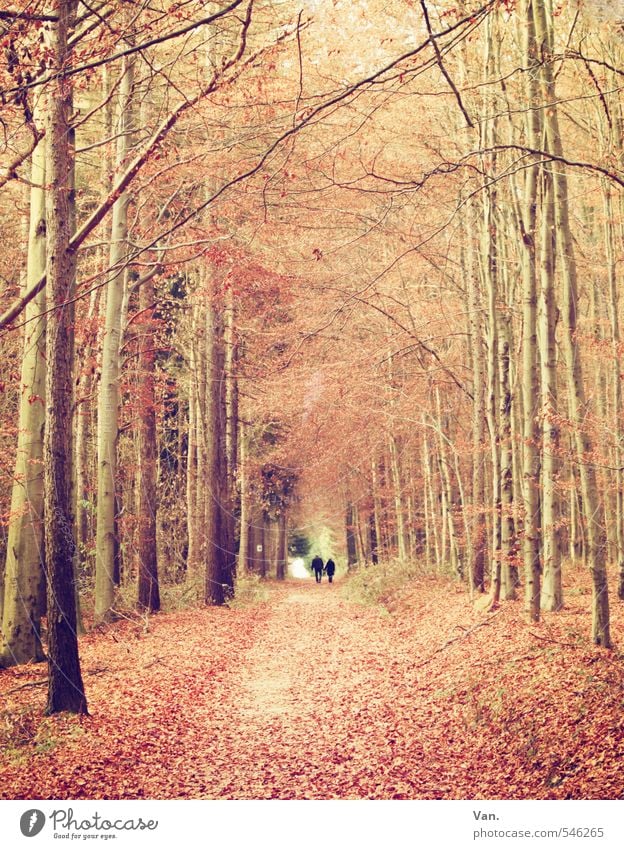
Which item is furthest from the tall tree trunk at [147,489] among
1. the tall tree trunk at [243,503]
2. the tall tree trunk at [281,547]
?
the tall tree trunk at [281,547]

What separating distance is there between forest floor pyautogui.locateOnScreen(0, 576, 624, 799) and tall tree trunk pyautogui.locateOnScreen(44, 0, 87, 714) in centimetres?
47

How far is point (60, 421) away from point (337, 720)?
391 centimetres

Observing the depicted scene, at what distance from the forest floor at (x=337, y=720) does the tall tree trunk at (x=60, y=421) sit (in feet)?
1.55

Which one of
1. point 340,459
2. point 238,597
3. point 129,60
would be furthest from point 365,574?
point 129,60

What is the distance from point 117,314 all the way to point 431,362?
7352 mm

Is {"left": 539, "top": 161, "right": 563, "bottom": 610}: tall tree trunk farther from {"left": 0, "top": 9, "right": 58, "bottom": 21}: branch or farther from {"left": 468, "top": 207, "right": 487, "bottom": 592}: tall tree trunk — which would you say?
{"left": 0, "top": 9, "right": 58, "bottom": 21}: branch

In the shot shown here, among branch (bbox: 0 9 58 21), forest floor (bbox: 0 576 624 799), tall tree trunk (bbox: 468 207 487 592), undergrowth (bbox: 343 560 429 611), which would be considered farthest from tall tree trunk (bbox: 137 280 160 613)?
branch (bbox: 0 9 58 21)

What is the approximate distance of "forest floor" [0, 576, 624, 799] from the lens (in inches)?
201

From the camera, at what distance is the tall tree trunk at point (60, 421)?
663 cm

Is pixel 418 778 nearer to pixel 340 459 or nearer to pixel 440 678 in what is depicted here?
pixel 440 678

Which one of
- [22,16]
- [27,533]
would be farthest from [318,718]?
[22,16]

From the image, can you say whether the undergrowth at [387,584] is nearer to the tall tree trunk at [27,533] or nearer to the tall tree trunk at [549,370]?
the tall tree trunk at [549,370]

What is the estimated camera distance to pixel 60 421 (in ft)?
22.3

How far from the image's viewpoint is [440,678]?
337 inches
